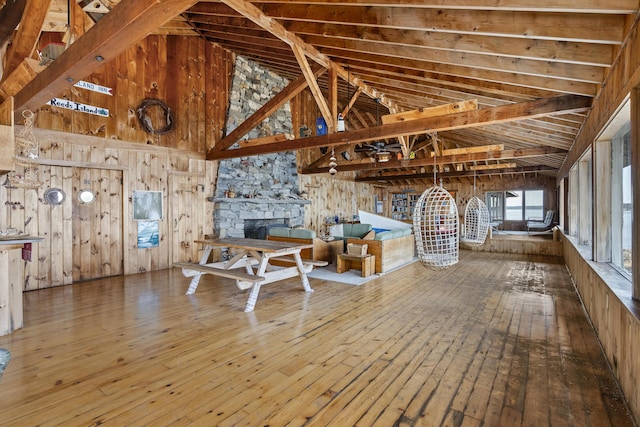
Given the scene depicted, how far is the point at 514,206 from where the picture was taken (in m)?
12.9

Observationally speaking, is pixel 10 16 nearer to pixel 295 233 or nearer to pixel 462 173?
pixel 295 233

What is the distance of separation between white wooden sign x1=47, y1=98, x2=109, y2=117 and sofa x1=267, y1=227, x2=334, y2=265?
12.6 ft

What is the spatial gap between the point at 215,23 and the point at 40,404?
614 centimetres

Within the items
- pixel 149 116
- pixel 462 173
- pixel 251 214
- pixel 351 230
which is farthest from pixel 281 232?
pixel 462 173

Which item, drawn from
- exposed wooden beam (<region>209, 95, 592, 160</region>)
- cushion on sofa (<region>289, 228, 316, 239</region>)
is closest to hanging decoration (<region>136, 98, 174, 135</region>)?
exposed wooden beam (<region>209, 95, 592, 160</region>)

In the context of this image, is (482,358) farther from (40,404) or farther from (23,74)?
(23,74)

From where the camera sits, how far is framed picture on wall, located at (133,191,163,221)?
234 inches

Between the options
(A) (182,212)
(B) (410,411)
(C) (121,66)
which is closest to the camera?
(B) (410,411)

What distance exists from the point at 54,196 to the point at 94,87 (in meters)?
1.97

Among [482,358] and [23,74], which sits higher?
[23,74]

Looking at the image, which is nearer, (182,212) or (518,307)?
(518,307)

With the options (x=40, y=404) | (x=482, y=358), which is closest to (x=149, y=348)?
(x=40, y=404)

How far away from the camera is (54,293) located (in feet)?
15.1

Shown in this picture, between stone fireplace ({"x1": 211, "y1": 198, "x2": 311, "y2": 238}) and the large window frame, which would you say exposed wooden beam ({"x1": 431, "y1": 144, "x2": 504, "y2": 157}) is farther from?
the large window frame
